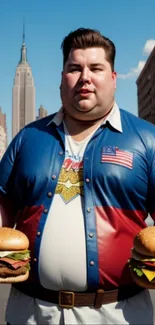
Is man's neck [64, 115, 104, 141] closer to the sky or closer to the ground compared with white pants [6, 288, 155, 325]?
closer to the sky

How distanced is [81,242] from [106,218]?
0.20 metres

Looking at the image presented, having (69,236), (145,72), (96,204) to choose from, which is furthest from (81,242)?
(145,72)

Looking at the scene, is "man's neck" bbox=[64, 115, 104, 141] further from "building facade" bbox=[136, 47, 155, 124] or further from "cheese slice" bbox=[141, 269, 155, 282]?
"building facade" bbox=[136, 47, 155, 124]

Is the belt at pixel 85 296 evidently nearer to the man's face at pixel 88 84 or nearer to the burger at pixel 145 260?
the burger at pixel 145 260

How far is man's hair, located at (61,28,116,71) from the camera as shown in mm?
2762

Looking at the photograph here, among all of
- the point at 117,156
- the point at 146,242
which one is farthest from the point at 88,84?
the point at 146,242

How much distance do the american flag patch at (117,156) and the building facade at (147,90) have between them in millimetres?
96939

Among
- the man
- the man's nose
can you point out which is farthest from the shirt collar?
the man's nose

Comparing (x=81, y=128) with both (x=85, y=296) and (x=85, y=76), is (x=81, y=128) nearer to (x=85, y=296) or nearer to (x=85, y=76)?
(x=85, y=76)

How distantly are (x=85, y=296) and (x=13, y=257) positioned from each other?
48 cm

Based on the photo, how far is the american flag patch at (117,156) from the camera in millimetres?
2648

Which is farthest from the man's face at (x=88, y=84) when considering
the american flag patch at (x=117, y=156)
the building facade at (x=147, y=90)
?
the building facade at (x=147, y=90)

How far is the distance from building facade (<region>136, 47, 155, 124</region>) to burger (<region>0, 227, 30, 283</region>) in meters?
97.2

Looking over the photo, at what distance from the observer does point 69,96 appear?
9.18ft
